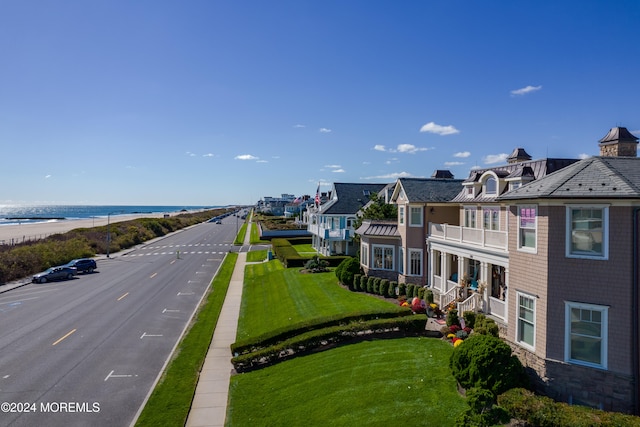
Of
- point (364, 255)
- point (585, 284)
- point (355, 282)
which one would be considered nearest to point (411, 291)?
point (355, 282)

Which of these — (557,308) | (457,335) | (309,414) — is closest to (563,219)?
(557,308)

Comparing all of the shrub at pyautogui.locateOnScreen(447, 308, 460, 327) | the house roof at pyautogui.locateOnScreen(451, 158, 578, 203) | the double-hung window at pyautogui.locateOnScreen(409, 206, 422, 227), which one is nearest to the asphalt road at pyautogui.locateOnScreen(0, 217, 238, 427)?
the shrub at pyautogui.locateOnScreen(447, 308, 460, 327)

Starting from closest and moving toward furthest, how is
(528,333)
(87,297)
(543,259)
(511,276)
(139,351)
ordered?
(543,259) < (528,333) < (511,276) < (139,351) < (87,297)

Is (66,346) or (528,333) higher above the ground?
(528,333)

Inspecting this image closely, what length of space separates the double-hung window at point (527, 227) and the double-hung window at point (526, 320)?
1941mm

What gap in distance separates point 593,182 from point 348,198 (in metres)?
39.2

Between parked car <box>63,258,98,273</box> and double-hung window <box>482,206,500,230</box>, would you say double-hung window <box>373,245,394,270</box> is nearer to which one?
double-hung window <box>482,206,500,230</box>

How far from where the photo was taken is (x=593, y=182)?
43.9 ft

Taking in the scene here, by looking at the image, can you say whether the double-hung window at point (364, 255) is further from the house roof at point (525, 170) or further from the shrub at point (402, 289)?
the house roof at point (525, 170)

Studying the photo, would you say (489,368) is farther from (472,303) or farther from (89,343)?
(89,343)

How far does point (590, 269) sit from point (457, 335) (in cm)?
694

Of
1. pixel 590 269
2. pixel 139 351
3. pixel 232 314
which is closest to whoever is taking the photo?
pixel 590 269

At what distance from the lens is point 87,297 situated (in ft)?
105

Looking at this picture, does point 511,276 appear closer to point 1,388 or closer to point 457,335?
point 457,335
